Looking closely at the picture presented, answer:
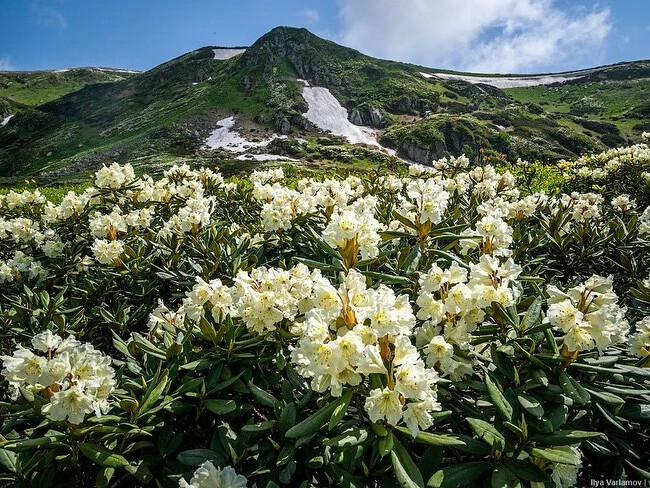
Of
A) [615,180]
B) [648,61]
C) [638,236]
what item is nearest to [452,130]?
[615,180]

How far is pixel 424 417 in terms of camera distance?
43.8 inches

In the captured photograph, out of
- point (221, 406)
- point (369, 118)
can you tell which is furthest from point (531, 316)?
point (369, 118)

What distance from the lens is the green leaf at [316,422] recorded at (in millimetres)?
1164

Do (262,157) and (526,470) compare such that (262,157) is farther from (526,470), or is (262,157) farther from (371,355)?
(526,470)

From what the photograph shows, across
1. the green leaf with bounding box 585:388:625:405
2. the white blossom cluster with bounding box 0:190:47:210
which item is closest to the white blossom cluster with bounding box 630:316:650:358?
the green leaf with bounding box 585:388:625:405

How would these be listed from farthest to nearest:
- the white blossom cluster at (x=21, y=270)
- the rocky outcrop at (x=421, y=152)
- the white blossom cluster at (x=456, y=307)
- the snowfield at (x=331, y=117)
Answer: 1. the snowfield at (x=331, y=117)
2. the rocky outcrop at (x=421, y=152)
3. the white blossom cluster at (x=21, y=270)
4. the white blossom cluster at (x=456, y=307)

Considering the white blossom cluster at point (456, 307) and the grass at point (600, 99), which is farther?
the grass at point (600, 99)

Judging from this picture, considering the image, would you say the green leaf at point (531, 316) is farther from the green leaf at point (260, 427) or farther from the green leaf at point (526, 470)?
the green leaf at point (260, 427)

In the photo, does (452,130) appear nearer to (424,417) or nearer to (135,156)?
(135,156)

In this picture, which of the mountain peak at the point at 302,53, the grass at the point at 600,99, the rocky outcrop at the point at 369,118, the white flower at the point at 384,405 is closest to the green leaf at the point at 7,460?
the white flower at the point at 384,405

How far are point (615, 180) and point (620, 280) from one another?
146 inches

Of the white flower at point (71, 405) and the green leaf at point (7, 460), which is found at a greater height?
the white flower at point (71, 405)

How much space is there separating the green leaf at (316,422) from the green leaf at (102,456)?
543mm

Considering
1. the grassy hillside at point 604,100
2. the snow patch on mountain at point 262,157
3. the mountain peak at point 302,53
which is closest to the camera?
the snow patch on mountain at point 262,157
